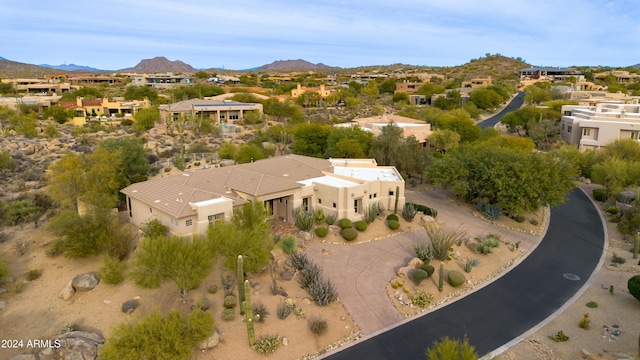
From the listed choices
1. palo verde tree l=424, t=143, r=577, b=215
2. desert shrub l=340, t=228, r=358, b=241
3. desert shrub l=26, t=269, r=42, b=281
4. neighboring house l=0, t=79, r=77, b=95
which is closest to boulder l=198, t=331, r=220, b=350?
desert shrub l=26, t=269, r=42, b=281

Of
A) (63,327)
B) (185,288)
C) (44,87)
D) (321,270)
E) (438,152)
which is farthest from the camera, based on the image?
(44,87)

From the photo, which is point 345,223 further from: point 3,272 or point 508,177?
point 3,272

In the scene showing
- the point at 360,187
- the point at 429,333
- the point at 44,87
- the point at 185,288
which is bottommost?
the point at 429,333

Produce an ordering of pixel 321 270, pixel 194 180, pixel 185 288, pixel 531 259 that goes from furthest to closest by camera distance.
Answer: pixel 194 180 < pixel 531 259 < pixel 321 270 < pixel 185 288

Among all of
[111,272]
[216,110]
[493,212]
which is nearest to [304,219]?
[111,272]

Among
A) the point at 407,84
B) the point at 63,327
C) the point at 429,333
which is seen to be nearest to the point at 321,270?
the point at 429,333

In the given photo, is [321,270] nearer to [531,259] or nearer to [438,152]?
[531,259]

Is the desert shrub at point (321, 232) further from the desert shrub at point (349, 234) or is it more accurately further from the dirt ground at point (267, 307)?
the dirt ground at point (267, 307)
